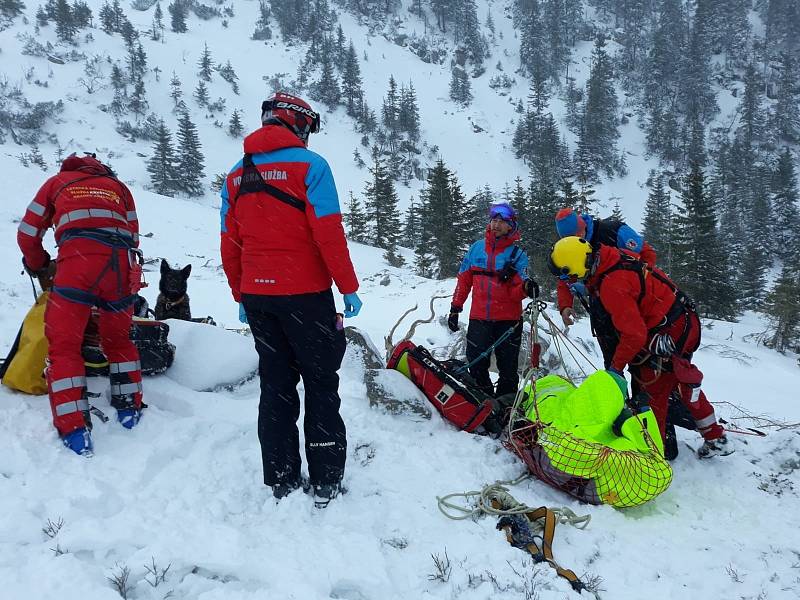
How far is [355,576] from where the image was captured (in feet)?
6.66

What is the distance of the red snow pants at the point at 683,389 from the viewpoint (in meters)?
3.64

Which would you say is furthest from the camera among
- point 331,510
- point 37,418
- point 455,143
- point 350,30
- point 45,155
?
point 350,30

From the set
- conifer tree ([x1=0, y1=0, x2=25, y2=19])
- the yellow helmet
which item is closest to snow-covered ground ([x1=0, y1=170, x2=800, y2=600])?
the yellow helmet

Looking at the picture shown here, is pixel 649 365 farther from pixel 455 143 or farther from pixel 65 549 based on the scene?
pixel 455 143

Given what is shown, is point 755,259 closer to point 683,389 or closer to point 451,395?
point 683,389

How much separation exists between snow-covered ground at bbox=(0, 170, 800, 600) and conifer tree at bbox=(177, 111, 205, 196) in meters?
38.1

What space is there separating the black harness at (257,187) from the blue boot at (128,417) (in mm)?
1744

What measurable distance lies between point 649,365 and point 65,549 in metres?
3.91

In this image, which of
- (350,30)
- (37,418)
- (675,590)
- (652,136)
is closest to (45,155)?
(37,418)

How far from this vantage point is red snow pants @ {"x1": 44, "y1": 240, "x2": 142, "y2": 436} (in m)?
2.78

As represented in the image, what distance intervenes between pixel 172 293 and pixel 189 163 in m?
37.7

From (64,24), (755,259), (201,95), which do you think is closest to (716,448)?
(755,259)

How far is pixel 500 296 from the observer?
13.9 feet

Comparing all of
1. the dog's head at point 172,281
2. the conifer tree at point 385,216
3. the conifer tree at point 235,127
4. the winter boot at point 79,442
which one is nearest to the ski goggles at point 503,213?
the dog's head at point 172,281
